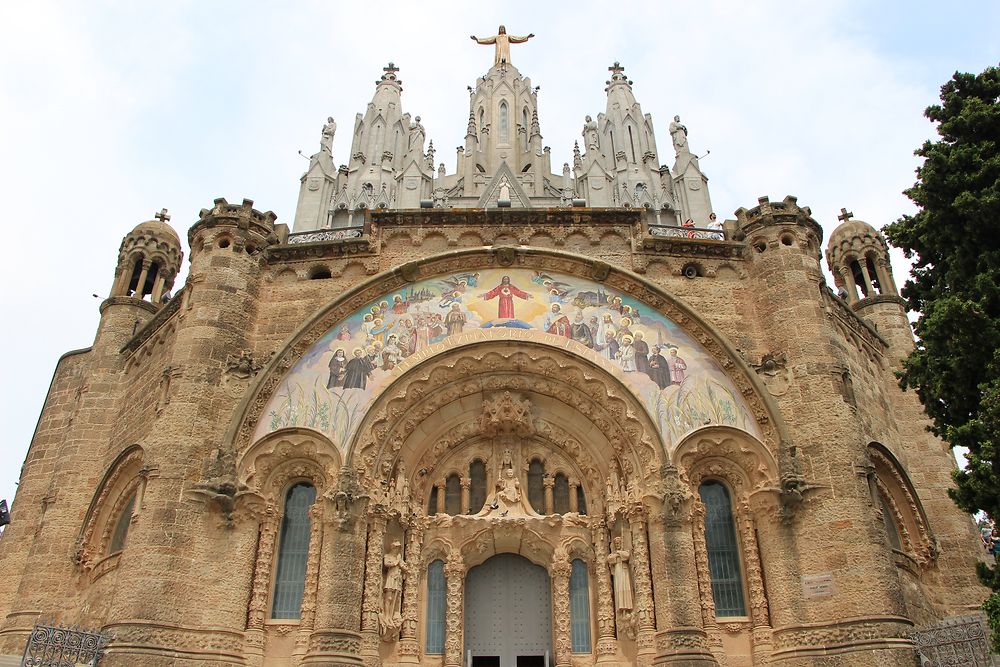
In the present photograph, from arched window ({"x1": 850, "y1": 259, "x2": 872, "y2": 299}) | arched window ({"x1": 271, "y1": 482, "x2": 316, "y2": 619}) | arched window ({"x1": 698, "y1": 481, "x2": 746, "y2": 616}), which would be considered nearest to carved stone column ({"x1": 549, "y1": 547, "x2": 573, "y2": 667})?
arched window ({"x1": 698, "y1": 481, "x2": 746, "y2": 616})

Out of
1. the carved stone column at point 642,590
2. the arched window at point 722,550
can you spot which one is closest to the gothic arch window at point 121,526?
the carved stone column at point 642,590

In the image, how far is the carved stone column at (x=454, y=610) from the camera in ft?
44.5

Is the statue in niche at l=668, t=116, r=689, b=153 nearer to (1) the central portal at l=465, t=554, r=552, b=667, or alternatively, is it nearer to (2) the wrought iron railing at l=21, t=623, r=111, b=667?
(1) the central portal at l=465, t=554, r=552, b=667

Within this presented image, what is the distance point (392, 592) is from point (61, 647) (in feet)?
17.3

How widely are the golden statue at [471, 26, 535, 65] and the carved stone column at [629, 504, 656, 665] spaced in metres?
39.9

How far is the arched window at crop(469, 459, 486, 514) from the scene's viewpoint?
50.3 feet

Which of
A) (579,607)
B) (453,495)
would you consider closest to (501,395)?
(453,495)

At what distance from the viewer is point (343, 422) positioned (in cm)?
1416

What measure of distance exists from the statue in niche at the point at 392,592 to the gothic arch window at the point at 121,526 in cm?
544

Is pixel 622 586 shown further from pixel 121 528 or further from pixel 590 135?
pixel 590 135

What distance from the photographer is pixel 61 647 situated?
11070 mm

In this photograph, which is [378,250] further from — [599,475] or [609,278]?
[599,475]

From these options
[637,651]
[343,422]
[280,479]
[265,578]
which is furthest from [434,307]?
[637,651]

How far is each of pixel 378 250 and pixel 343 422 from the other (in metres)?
4.15
